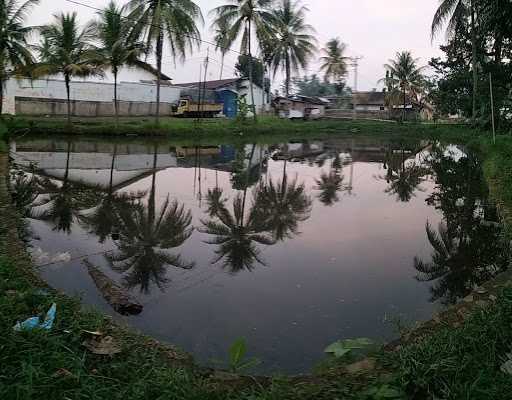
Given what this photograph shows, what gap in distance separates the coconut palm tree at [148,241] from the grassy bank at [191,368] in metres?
1.53

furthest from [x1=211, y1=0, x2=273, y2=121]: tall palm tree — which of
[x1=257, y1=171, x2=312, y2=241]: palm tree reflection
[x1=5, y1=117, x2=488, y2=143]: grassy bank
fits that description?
[x1=257, y1=171, x2=312, y2=241]: palm tree reflection

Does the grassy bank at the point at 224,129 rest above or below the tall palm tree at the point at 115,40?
below

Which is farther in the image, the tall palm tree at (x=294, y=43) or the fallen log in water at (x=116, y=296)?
the tall palm tree at (x=294, y=43)

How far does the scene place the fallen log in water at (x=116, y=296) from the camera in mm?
4301

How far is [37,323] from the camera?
10.0ft

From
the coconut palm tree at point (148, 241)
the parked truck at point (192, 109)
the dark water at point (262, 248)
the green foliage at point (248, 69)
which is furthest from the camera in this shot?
the green foliage at point (248, 69)

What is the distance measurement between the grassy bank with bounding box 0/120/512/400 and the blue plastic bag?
0.15 feet

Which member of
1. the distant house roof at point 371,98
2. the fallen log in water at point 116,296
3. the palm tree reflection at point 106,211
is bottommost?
the fallen log in water at point 116,296

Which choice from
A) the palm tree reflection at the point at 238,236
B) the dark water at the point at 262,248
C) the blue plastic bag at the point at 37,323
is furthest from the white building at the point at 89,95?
the blue plastic bag at the point at 37,323

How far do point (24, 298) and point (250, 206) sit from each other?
5.75 m

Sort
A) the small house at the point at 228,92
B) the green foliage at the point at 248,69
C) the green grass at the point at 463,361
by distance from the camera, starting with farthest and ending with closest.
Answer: the green foliage at the point at 248,69
the small house at the point at 228,92
the green grass at the point at 463,361

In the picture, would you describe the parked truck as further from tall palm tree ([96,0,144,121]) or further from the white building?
tall palm tree ([96,0,144,121])

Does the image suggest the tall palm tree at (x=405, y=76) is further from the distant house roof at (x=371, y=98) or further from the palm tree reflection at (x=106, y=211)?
the palm tree reflection at (x=106, y=211)

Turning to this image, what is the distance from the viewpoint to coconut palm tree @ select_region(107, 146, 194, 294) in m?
5.25
